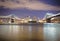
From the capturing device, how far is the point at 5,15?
683cm

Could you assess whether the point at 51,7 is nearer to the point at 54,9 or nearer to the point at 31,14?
the point at 54,9

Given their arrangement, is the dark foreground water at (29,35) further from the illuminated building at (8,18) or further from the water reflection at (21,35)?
the illuminated building at (8,18)

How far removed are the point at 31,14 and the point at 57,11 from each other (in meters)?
1.16

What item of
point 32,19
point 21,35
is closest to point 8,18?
point 32,19

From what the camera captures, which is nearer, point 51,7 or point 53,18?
point 51,7

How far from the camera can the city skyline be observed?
657cm

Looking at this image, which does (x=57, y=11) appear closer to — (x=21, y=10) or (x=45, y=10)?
(x=45, y=10)

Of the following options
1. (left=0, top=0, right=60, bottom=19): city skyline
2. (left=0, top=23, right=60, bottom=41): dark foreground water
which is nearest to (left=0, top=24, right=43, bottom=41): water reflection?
(left=0, top=23, right=60, bottom=41): dark foreground water

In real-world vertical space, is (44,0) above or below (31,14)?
above

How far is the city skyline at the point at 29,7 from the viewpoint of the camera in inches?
259

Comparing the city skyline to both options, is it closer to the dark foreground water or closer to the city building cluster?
the city building cluster

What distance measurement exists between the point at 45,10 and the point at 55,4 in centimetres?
51

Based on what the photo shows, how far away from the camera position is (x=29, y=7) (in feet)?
22.2

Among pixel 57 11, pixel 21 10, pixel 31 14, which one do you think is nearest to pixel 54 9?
pixel 57 11
